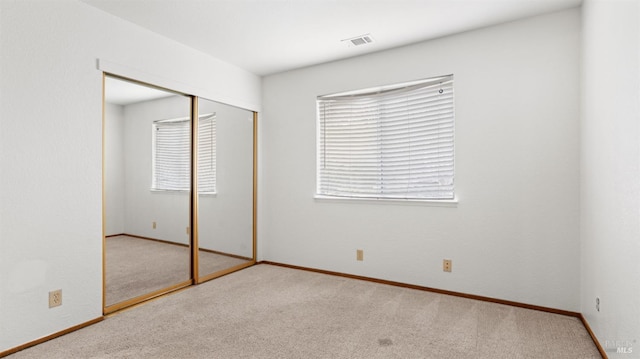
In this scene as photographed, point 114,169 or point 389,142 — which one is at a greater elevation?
point 389,142

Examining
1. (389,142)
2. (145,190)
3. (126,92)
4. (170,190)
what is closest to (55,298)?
(145,190)

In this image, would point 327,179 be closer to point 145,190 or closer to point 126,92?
point 145,190

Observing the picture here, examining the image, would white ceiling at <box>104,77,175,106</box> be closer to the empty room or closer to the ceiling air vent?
the empty room

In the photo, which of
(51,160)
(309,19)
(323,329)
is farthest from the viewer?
(309,19)

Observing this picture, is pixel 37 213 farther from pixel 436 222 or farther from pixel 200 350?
pixel 436 222


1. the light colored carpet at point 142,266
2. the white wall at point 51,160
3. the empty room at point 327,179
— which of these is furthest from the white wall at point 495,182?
the white wall at point 51,160

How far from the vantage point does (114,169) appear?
2863 mm

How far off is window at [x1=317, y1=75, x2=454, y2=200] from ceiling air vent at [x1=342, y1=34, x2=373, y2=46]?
541mm

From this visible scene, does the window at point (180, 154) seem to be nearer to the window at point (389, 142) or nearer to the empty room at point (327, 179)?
the empty room at point (327, 179)

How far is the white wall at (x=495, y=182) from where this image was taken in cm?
272

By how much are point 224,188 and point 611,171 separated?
134 inches

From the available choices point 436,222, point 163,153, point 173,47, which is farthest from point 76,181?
point 436,222

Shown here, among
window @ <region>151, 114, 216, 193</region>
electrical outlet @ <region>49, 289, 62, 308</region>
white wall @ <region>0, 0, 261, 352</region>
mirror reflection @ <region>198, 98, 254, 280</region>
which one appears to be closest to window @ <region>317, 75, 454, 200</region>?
mirror reflection @ <region>198, 98, 254, 280</region>

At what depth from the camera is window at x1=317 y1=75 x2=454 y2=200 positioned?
129 inches
